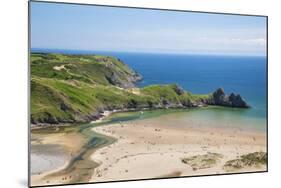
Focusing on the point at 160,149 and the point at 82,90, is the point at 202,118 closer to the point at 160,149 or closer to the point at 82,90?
the point at 160,149

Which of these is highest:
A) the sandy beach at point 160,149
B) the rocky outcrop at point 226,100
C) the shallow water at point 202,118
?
the rocky outcrop at point 226,100

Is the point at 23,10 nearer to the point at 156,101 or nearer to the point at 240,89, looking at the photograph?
the point at 156,101

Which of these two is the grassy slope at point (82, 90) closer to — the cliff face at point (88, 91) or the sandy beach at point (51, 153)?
the cliff face at point (88, 91)

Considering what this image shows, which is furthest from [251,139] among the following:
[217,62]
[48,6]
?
[48,6]

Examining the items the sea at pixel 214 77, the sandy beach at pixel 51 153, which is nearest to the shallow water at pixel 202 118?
the sea at pixel 214 77

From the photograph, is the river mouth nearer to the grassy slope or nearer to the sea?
the grassy slope

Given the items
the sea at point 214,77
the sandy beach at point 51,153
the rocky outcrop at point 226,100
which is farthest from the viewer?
the rocky outcrop at point 226,100
